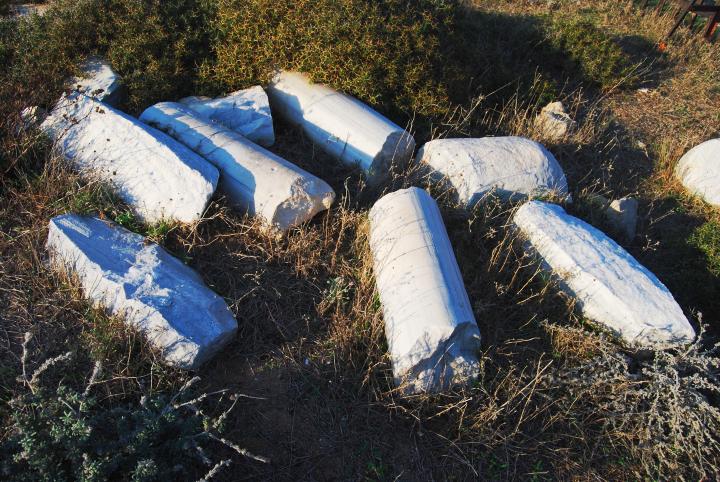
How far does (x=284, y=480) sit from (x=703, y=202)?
4660 millimetres

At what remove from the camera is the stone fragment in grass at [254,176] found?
4.14 meters

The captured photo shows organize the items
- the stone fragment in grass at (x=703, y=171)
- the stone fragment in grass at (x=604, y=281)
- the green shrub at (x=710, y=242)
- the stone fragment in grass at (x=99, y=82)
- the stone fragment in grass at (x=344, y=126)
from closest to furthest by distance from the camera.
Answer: the stone fragment in grass at (x=604, y=281), the green shrub at (x=710, y=242), the stone fragment in grass at (x=344, y=126), the stone fragment in grass at (x=99, y=82), the stone fragment in grass at (x=703, y=171)

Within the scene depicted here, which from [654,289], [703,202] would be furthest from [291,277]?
[703,202]

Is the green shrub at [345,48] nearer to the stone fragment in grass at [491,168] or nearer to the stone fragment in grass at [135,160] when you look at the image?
the stone fragment in grass at [491,168]

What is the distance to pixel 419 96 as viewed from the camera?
5.35 metres

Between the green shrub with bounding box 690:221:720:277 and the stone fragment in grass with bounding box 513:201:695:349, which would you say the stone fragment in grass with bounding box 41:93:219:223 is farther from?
the green shrub with bounding box 690:221:720:277

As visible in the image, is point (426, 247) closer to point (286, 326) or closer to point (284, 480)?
point (286, 326)

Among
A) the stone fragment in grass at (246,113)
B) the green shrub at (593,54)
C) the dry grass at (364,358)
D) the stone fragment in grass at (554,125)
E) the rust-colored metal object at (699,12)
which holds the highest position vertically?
the rust-colored metal object at (699,12)

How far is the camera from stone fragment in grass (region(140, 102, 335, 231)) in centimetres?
414

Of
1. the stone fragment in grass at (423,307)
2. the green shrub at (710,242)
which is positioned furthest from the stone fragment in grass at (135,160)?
the green shrub at (710,242)

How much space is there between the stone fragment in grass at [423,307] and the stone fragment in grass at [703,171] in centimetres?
306

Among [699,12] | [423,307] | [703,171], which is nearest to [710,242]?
[703,171]

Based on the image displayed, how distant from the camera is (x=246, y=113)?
5020mm

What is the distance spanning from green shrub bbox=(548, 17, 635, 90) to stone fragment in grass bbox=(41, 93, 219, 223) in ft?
15.6
